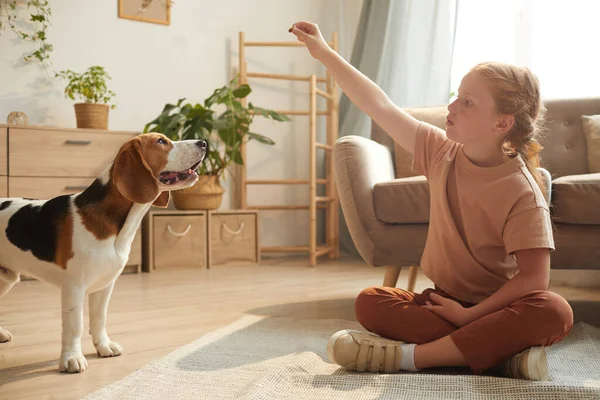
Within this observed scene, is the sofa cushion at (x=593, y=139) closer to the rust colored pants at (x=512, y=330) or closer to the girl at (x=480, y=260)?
the girl at (x=480, y=260)

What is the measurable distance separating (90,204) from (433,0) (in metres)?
2.78

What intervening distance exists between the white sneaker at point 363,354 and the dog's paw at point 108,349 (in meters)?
0.54

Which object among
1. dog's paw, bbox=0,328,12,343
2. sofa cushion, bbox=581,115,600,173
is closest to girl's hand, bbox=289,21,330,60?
dog's paw, bbox=0,328,12,343

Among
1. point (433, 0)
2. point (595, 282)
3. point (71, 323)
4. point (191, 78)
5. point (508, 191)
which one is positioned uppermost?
point (433, 0)

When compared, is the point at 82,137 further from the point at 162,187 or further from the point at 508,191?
the point at 508,191

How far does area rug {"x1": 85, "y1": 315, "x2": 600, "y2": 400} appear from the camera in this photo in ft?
3.79

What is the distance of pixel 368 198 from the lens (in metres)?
2.10

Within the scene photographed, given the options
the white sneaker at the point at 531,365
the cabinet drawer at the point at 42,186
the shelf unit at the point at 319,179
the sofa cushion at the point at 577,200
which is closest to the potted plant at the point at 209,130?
the shelf unit at the point at 319,179

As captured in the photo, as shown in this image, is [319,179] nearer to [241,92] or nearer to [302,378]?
[241,92]

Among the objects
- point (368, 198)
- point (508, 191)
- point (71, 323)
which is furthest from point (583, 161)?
point (71, 323)

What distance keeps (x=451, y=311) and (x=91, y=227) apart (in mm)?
800

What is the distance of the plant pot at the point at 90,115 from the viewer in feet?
10.8

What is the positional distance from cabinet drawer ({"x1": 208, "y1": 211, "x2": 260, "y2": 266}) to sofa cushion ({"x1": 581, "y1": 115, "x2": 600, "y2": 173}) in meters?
1.84

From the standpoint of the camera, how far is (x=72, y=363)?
1363 millimetres
